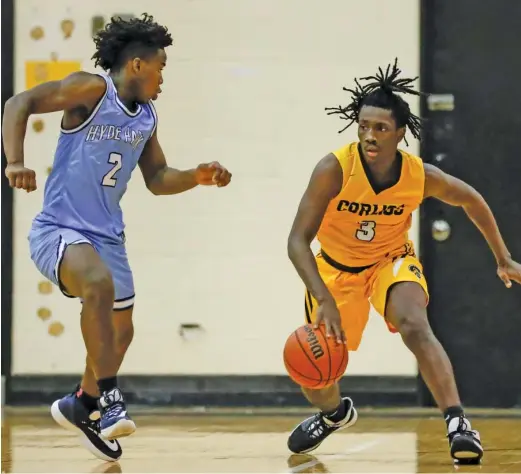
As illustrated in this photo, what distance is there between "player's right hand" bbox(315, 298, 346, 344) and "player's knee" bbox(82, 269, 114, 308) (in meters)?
0.92

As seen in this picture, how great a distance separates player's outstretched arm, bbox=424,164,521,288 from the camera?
5797 millimetres

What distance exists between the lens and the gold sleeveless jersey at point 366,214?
5.64 meters

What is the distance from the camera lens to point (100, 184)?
5648 millimetres

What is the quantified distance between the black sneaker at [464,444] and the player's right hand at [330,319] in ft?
2.02

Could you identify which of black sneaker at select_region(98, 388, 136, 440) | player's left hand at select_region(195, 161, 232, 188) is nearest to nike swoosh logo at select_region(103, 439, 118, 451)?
black sneaker at select_region(98, 388, 136, 440)

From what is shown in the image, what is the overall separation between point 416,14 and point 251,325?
Answer: 7.64 ft

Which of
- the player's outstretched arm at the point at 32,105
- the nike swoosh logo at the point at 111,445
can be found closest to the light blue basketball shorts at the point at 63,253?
the player's outstretched arm at the point at 32,105

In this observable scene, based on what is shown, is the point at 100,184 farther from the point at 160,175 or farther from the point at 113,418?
the point at 113,418

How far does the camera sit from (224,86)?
321 inches

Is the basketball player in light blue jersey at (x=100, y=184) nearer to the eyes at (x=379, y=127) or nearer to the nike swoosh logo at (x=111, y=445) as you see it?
the nike swoosh logo at (x=111, y=445)

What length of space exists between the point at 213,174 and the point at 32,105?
2.94 ft

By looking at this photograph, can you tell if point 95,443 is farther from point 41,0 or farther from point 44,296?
point 41,0

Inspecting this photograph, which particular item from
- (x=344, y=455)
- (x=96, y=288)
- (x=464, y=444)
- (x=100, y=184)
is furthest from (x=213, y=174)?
(x=464, y=444)

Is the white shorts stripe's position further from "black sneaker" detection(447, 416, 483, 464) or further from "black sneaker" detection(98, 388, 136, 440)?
"black sneaker" detection(447, 416, 483, 464)
